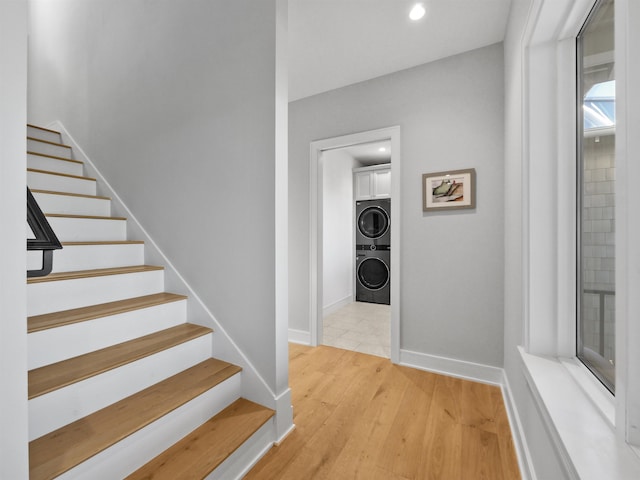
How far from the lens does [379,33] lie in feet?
6.90

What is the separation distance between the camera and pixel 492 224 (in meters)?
2.19

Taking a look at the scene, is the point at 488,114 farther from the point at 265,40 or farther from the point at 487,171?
the point at 265,40

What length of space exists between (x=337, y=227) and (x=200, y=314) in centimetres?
308

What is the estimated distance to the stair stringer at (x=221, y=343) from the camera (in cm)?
156

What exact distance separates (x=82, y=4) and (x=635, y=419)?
4509 mm

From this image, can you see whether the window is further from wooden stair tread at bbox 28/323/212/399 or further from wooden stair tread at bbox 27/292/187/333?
wooden stair tread at bbox 27/292/187/333

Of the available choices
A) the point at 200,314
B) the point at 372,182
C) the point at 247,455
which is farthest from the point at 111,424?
the point at 372,182

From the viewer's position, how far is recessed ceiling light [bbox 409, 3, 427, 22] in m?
1.85

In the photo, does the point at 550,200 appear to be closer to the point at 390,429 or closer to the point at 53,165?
the point at 390,429

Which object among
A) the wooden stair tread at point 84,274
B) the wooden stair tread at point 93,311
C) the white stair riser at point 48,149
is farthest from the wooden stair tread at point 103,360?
the white stair riser at point 48,149

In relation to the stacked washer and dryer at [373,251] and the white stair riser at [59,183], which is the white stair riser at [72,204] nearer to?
the white stair riser at [59,183]

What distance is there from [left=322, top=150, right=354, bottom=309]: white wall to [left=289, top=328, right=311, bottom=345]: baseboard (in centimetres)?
120

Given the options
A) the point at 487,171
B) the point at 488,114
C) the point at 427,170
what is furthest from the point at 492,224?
the point at 488,114

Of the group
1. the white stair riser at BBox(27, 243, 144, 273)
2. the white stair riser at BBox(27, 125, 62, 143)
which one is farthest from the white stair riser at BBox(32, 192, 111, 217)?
the white stair riser at BBox(27, 125, 62, 143)
